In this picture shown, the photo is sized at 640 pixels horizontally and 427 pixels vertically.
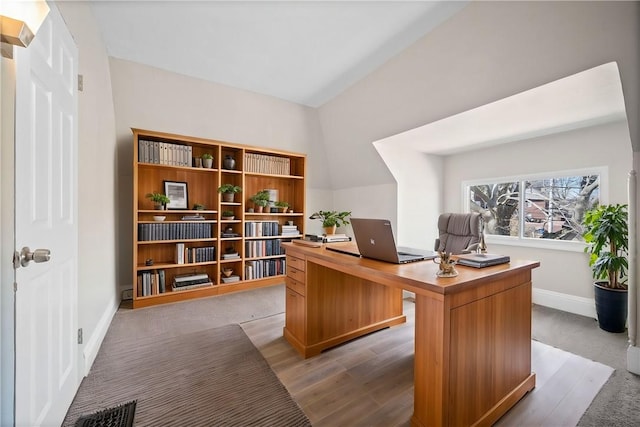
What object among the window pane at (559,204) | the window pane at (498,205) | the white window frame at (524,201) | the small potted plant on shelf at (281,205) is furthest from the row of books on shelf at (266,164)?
the window pane at (559,204)

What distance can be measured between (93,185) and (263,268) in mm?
2233

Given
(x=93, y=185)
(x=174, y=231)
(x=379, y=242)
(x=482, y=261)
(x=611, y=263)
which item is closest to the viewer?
(x=482, y=261)

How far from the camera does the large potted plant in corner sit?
2.37m

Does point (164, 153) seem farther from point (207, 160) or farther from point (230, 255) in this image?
point (230, 255)

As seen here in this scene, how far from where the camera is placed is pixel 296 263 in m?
2.15

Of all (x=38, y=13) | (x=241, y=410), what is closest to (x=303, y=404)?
(x=241, y=410)

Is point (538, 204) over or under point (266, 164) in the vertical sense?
under

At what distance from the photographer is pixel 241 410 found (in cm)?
149

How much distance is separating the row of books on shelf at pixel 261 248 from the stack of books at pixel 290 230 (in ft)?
0.51

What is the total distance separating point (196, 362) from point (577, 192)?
161 inches

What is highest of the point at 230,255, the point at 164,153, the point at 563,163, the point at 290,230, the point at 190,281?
the point at 164,153

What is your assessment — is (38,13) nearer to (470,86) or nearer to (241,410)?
(241,410)

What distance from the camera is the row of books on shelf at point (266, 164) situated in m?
3.72

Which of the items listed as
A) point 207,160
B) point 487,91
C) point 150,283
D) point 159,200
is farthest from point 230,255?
point 487,91
